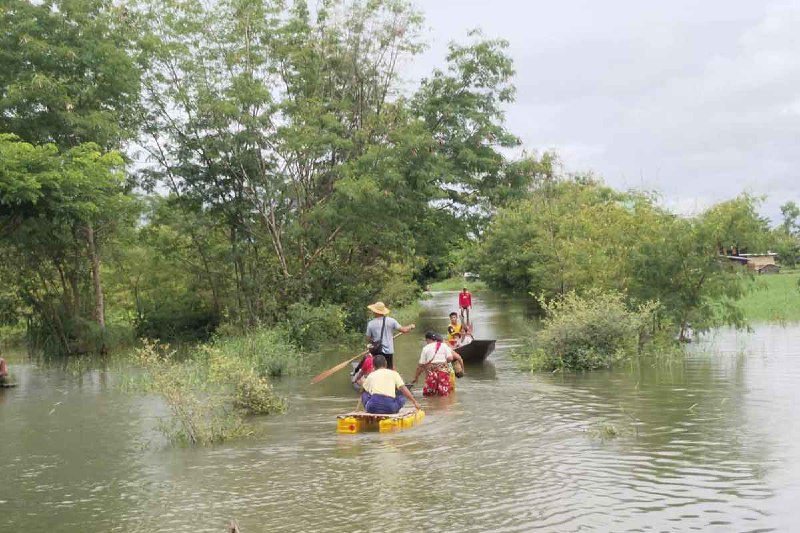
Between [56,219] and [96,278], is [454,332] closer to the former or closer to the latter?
[56,219]

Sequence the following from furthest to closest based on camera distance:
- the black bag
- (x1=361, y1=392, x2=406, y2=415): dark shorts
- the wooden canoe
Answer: the wooden canoe → the black bag → (x1=361, y1=392, x2=406, y2=415): dark shorts

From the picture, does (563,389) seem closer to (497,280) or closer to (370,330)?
(370,330)

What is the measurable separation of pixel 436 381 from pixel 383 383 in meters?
3.58

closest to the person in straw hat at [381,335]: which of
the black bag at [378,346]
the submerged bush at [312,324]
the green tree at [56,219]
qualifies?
the black bag at [378,346]

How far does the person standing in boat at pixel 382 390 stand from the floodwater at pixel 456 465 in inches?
20.4

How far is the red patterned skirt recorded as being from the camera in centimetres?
1753

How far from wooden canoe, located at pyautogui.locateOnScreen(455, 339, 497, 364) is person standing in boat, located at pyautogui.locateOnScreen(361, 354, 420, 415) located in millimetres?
7893

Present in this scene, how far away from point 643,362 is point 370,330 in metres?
7.43

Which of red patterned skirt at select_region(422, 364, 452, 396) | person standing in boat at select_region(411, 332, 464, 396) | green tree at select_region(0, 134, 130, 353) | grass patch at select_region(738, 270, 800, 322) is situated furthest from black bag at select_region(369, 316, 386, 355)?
grass patch at select_region(738, 270, 800, 322)

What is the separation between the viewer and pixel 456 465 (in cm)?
1135

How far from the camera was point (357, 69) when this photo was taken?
31922 millimetres

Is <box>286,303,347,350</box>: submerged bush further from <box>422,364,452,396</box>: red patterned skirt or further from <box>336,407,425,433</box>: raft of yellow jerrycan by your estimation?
<box>336,407,425,433</box>: raft of yellow jerrycan

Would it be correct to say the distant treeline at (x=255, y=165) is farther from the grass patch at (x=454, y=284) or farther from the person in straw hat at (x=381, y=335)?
the grass patch at (x=454, y=284)

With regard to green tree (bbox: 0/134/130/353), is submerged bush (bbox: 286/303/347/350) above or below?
below
